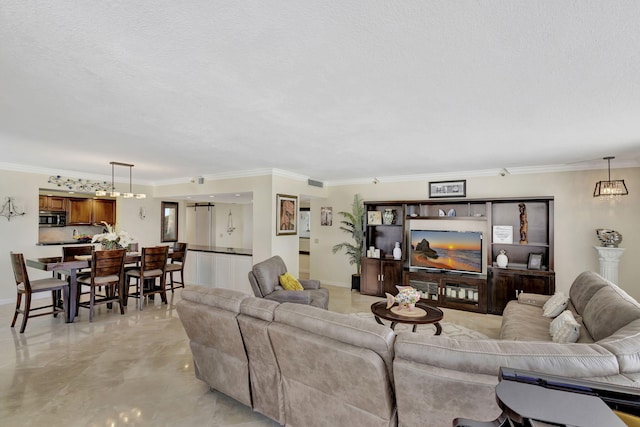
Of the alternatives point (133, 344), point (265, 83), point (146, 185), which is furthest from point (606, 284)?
point (146, 185)

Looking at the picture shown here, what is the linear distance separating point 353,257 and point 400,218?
54.5 inches

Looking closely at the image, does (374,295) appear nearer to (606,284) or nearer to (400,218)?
(400,218)

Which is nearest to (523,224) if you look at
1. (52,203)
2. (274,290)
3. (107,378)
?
(274,290)

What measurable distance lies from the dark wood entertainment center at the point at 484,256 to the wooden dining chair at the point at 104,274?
433 cm

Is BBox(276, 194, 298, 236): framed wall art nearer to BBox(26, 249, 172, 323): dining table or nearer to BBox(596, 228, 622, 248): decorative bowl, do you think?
BBox(26, 249, 172, 323): dining table

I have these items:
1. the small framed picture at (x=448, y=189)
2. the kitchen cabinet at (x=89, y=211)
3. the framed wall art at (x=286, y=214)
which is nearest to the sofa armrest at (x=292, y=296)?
the framed wall art at (x=286, y=214)

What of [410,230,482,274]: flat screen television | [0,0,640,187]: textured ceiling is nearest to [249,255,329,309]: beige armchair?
[0,0,640,187]: textured ceiling

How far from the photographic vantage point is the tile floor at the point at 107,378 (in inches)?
93.7

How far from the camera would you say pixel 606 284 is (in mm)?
3127

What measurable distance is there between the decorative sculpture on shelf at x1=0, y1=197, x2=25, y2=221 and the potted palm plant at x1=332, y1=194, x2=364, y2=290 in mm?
5993

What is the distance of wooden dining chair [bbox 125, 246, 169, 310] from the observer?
5.27m

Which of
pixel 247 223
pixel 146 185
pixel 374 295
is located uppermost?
pixel 146 185

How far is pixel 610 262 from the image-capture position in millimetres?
4594

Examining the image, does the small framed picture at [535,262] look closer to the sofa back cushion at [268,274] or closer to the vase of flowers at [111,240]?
the sofa back cushion at [268,274]
